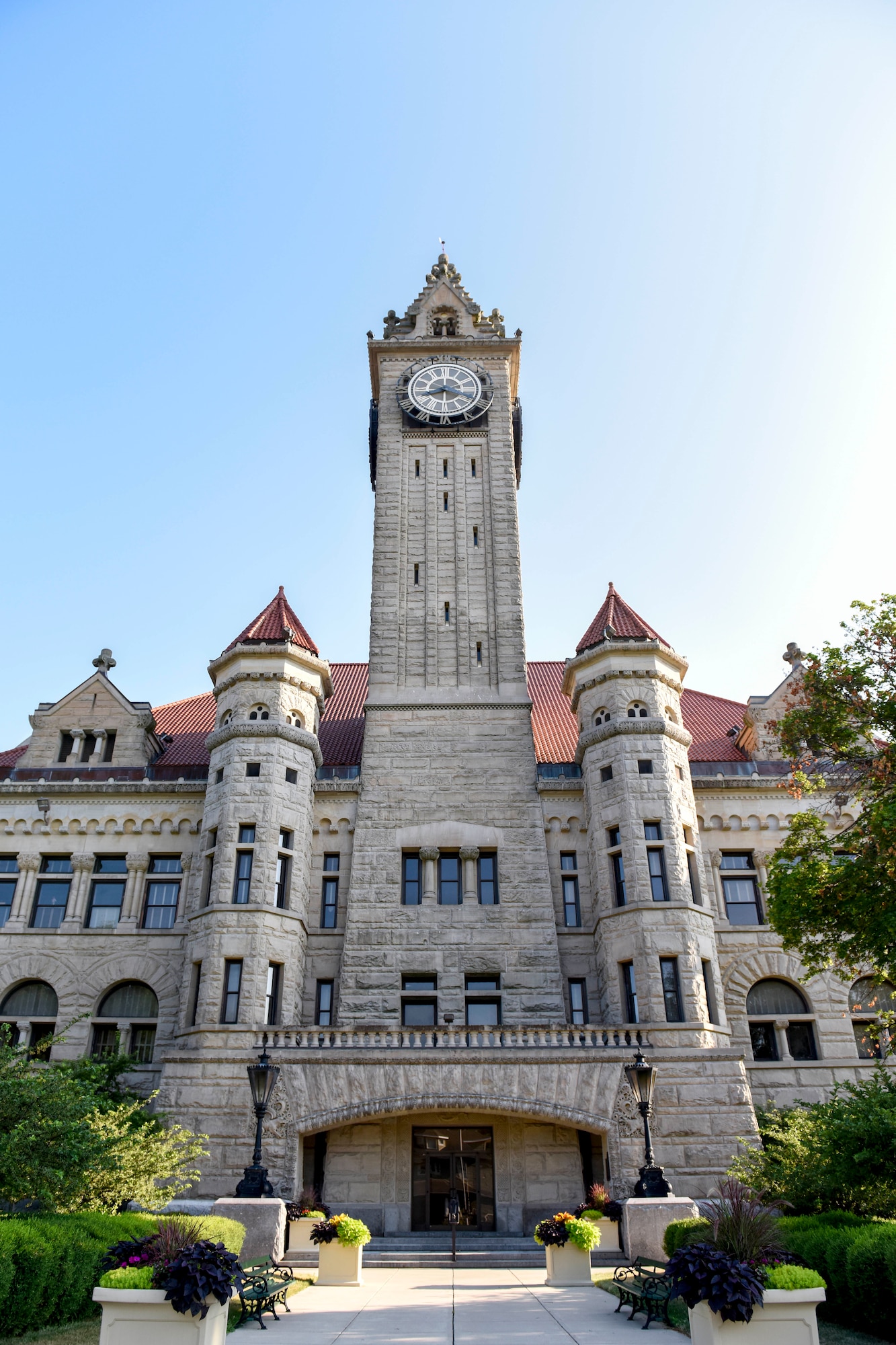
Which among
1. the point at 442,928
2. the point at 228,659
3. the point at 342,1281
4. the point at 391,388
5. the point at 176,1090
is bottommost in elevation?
the point at 342,1281

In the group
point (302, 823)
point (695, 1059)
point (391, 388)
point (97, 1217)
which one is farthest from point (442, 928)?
point (391, 388)

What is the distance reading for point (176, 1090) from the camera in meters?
25.6

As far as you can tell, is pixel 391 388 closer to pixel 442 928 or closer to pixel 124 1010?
pixel 442 928

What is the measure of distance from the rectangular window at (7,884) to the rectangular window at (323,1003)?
1093 centimetres

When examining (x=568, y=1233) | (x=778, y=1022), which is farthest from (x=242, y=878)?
(x=778, y=1022)

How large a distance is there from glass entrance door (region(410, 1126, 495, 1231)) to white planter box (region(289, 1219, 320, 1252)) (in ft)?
20.0

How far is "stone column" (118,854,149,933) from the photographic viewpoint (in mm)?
31750

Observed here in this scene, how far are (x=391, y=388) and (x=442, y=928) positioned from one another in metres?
23.0

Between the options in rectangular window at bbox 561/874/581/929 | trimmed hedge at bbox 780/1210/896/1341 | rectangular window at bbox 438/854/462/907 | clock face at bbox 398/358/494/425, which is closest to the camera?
trimmed hedge at bbox 780/1210/896/1341

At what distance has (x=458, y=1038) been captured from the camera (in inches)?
1003

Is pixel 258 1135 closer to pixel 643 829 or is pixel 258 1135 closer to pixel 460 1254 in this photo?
pixel 460 1254

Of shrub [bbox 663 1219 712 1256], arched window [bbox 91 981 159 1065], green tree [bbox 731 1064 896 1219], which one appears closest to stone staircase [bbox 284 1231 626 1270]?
shrub [bbox 663 1219 712 1256]

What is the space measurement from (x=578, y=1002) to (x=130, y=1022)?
14021mm

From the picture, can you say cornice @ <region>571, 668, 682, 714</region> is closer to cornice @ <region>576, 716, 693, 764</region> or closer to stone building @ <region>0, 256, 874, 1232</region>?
stone building @ <region>0, 256, 874, 1232</region>
